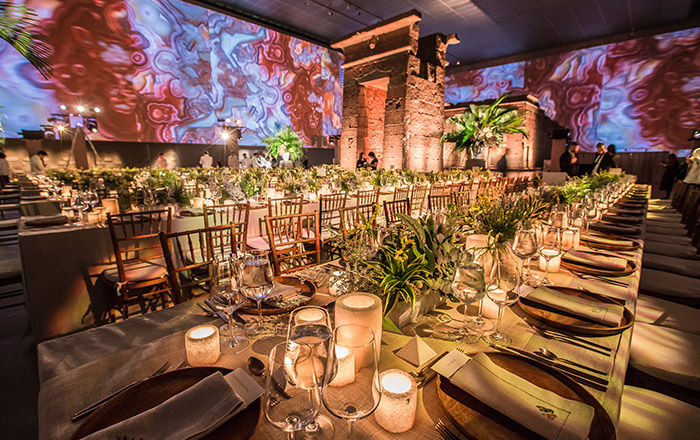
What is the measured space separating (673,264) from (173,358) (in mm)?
3922

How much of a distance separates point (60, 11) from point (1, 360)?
13162mm

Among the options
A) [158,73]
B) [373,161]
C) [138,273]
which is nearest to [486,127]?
[373,161]

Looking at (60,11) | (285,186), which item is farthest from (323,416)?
(60,11)

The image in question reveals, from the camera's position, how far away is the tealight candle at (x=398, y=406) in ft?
2.11

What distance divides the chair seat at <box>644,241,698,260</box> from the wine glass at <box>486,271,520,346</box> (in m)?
3.38

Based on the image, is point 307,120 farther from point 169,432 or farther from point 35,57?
point 169,432

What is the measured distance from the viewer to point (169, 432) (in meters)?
0.59

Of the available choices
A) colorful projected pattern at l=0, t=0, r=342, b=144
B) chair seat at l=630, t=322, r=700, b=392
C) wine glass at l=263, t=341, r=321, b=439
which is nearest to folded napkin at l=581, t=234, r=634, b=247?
chair seat at l=630, t=322, r=700, b=392

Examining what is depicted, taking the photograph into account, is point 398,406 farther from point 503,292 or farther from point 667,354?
point 667,354

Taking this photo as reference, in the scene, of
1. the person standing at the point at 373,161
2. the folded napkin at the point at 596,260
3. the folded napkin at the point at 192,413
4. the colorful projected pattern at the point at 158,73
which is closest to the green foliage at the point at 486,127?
the person standing at the point at 373,161

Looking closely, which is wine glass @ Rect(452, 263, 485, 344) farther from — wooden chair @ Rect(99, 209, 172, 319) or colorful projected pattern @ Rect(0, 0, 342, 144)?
colorful projected pattern @ Rect(0, 0, 342, 144)

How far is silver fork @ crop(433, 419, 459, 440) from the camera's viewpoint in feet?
2.14

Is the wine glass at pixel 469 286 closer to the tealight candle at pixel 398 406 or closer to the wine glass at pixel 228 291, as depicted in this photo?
the tealight candle at pixel 398 406

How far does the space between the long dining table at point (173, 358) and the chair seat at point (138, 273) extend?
4.67ft
